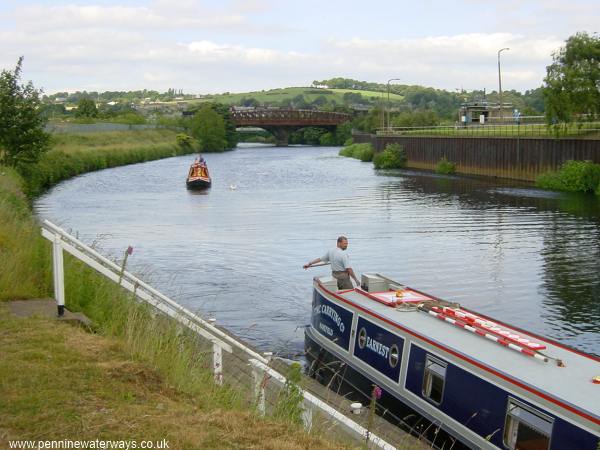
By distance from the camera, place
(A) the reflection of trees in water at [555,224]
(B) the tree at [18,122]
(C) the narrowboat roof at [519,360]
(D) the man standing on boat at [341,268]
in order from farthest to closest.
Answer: (B) the tree at [18,122] → (A) the reflection of trees in water at [555,224] → (D) the man standing on boat at [341,268] → (C) the narrowboat roof at [519,360]

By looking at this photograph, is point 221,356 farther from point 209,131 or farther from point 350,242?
point 209,131

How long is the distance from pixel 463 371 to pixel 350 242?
21.5 meters

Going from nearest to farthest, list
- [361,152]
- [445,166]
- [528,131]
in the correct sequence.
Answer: [528,131] → [445,166] → [361,152]

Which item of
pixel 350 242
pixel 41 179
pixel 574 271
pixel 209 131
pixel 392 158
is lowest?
pixel 574 271

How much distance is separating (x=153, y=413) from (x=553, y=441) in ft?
16.7

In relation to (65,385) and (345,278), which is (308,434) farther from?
(345,278)

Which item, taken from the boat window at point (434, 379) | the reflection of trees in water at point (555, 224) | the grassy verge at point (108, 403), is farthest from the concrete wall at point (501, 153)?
the grassy verge at point (108, 403)

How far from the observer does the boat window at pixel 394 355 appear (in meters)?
13.4

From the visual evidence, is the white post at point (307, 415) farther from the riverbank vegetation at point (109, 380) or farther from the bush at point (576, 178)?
the bush at point (576, 178)

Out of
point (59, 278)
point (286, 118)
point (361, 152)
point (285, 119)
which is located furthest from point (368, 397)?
point (286, 118)

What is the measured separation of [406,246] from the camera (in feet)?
105

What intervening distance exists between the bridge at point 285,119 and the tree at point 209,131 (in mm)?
17850

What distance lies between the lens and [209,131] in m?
143

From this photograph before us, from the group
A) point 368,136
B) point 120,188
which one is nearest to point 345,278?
point 120,188
